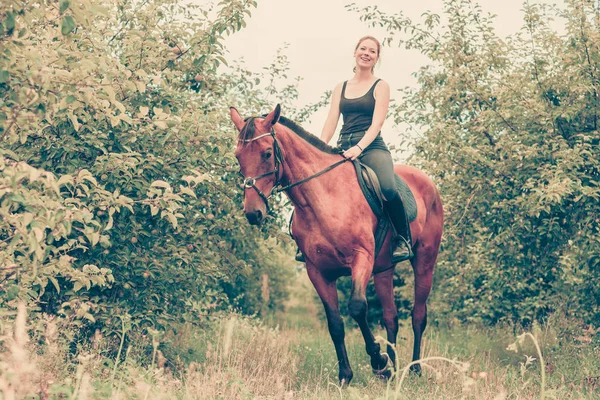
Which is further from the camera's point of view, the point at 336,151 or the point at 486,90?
the point at 486,90

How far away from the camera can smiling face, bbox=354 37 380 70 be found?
23.8 feet

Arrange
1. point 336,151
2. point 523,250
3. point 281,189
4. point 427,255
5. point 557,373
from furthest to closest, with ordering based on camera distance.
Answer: point 523,250, point 427,255, point 557,373, point 336,151, point 281,189

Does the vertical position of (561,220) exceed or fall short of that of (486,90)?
it falls short

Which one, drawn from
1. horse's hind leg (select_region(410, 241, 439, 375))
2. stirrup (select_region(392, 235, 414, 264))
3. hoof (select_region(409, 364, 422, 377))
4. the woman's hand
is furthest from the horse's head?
horse's hind leg (select_region(410, 241, 439, 375))

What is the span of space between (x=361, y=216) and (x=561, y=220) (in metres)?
3.88

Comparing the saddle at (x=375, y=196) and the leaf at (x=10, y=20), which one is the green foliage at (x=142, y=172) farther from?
the saddle at (x=375, y=196)

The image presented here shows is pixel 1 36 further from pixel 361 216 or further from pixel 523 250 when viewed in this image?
pixel 523 250

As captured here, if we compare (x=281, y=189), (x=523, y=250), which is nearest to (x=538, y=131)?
(x=523, y=250)

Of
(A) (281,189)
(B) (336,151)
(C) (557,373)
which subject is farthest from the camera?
(C) (557,373)

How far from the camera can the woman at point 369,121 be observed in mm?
6977

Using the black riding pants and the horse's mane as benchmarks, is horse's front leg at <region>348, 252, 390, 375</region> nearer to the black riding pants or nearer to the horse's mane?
the black riding pants

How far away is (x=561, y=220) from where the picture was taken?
9211mm

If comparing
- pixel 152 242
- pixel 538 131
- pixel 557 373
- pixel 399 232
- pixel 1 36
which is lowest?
pixel 557 373

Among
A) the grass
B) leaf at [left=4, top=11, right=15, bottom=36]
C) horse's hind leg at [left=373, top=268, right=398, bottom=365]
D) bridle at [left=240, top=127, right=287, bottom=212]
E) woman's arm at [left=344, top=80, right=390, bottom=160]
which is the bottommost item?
the grass
